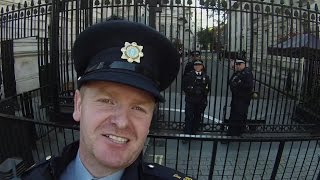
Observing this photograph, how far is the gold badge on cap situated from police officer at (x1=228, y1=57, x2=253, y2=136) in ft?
20.0

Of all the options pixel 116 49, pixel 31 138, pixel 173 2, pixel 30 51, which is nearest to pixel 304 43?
pixel 173 2

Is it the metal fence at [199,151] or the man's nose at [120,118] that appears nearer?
the man's nose at [120,118]

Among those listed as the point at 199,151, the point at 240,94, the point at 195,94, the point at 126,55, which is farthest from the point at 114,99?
the point at 240,94

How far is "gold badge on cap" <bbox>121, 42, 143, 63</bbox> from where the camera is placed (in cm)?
150

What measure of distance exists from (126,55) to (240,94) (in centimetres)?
634

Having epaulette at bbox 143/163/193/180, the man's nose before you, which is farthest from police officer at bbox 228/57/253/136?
the man's nose

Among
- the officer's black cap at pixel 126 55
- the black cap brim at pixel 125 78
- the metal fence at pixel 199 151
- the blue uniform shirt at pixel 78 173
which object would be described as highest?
the officer's black cap at pixel 126 55

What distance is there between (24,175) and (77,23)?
5.96 metres

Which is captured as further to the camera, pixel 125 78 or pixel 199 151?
pixel 199 151

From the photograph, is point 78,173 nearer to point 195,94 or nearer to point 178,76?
point 178,76

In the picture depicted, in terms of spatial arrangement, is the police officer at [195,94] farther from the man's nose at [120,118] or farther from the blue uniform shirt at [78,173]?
the man's nose at [120,118]

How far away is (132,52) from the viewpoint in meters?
1.51

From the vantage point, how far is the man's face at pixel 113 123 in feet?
4.50

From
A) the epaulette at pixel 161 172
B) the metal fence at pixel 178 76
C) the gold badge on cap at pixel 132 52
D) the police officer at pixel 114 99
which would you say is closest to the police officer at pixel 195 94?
the metal fence at pixel 178 76
